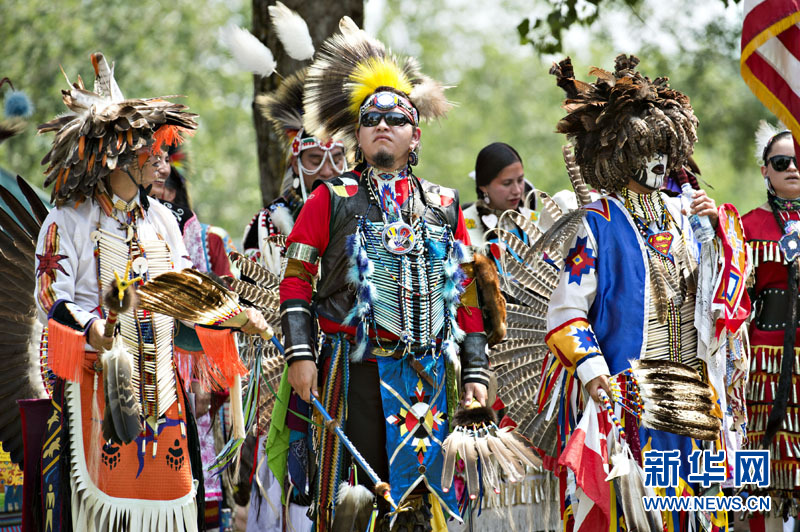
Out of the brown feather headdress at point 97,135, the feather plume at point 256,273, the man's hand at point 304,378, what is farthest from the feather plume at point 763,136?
the brown feather headdress at point 97,135

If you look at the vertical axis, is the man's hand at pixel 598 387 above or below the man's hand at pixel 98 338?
below

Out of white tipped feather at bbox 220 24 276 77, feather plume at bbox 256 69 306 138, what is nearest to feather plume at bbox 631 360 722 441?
feather plume at bbox 256 69 306 138

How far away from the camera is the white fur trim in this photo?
13.8 ft

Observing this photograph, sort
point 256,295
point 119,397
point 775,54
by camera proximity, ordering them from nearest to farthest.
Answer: point 775,54 < point 119,397 < point 256,295

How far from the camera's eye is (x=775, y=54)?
3.88 m

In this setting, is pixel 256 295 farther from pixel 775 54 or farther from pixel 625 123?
pixel 775 54

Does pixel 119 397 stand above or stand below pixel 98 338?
below

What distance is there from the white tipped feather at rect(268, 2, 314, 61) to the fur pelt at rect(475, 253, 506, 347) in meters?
2.08

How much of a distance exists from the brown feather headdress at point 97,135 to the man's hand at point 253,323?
0.80 m

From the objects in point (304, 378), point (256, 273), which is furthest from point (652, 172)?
point (256, 273)

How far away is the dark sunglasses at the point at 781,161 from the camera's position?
609 centimetres

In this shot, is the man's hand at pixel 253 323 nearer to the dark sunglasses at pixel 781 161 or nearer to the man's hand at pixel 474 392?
the man's hand at pixel 474 392

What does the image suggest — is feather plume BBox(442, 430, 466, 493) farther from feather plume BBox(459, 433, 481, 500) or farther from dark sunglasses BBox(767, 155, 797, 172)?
dark sunglasses BBox(767, 155, 797, 172)

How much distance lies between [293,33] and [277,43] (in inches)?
54.8
